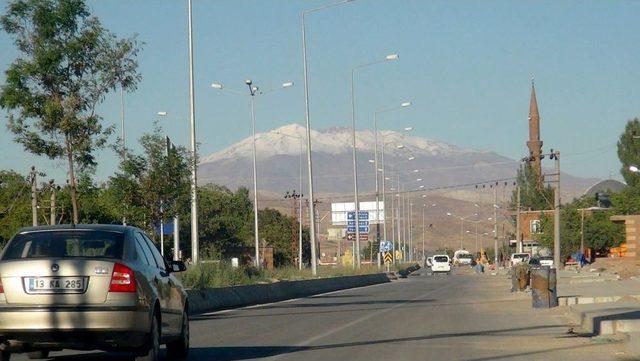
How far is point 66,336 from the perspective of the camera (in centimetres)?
1349

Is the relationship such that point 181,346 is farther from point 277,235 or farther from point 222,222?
point 277,235

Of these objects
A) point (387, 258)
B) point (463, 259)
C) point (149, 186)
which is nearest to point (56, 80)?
point (149, 186)

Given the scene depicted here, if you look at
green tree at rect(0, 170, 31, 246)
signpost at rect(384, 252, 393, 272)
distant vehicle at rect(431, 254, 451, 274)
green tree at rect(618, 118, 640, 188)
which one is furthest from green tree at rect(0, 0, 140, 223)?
green tree at rect(618, 118, 640, 188)

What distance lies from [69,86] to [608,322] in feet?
56.9

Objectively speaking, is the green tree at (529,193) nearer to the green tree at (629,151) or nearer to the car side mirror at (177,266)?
the green tree at (629,151)

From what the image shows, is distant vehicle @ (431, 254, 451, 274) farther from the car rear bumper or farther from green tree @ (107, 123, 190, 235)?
the car rear bumper

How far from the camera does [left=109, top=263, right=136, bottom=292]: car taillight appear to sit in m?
13.6

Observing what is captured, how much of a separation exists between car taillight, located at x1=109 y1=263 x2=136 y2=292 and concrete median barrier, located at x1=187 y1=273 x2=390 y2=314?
656 inches

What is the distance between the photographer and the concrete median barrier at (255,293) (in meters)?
31.8

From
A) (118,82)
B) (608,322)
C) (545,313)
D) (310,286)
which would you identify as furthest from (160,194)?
(608,322)

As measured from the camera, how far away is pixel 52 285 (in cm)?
1349

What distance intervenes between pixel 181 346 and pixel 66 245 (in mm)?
3137

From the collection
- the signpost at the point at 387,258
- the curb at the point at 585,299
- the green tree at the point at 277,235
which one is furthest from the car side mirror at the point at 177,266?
the green tree at the point at 277,235

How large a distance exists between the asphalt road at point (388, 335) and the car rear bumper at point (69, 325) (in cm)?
306
